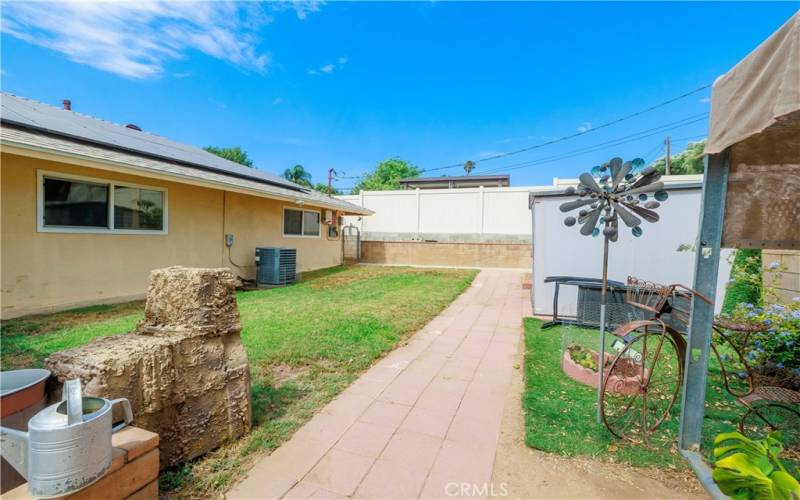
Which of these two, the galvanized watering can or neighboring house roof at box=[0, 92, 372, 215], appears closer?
the galvanized watering can

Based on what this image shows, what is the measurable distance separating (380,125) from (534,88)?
1346 centimetres

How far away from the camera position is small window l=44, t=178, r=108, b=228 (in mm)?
5366

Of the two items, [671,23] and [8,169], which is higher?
[671,23]

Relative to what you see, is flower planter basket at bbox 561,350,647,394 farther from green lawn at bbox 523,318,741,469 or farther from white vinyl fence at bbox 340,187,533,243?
white vinyl fence at bbox 340,187,533,243

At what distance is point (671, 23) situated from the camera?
7.46 metres

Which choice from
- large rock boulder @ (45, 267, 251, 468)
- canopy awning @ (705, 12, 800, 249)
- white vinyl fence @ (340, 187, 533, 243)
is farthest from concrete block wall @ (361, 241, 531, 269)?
large rock boulder @ (45, 267, 251, 468)

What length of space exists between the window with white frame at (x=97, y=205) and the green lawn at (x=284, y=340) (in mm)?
1565

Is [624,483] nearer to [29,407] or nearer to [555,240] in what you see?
[29,407]

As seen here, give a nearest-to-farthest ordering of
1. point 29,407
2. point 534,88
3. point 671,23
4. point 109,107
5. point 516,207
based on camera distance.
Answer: point 29,407 < point 671,23 < point 109,107 < point 516,207 < point 534,88

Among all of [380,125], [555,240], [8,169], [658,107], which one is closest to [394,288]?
[555,240]

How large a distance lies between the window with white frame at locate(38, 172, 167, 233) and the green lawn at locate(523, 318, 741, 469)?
7640mm

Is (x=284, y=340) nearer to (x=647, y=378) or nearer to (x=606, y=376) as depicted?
(x=606, y=376)

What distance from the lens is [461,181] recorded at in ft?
82.3

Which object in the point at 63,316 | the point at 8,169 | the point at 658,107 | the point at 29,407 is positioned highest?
the point at 658,107
